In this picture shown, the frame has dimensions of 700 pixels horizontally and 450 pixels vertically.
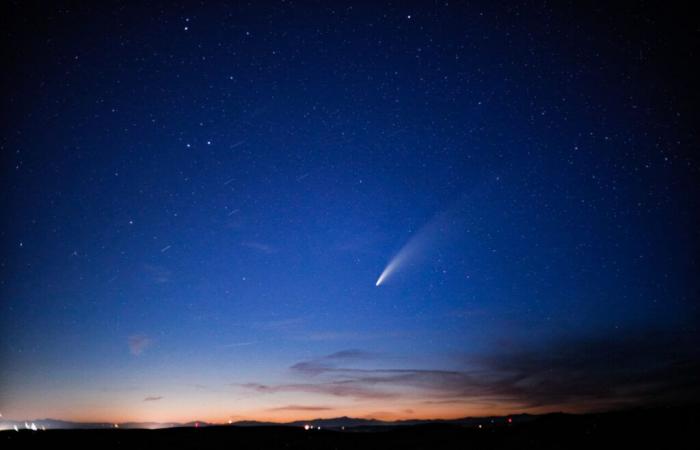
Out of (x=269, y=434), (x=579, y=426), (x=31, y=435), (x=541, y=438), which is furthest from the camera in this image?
(x=269, y=434)

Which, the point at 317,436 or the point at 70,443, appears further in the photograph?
the point at 317,436

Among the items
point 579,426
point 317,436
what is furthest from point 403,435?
point 579,426

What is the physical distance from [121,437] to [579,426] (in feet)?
134

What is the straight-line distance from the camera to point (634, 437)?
34375 millimetres

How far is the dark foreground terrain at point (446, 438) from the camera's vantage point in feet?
111

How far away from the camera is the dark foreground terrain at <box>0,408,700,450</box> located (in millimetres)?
33781

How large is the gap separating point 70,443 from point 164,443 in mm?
6849

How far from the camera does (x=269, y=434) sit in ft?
147

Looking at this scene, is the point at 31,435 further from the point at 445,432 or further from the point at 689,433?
the point at 689,433

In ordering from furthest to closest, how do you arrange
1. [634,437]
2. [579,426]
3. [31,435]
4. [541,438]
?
[579,426] < [31,435] < [541,438] < [634,437]

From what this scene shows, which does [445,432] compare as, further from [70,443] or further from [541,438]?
[70,443]

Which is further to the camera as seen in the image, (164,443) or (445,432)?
(445,432)

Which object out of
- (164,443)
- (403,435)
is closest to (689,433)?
(403,435)

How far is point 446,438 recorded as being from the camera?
1563 inches
